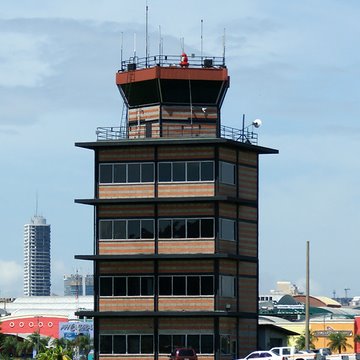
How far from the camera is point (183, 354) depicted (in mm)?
99500

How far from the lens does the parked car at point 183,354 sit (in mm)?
99375

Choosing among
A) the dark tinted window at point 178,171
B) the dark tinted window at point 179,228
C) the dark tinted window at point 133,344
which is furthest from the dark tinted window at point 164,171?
the dark tinted window at point 133,344

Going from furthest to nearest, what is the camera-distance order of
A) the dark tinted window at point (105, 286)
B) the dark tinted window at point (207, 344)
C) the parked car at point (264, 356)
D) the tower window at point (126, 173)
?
1. the dark tinted window at point (105, 286)
2. the tower window at point (126, 173)
3. the dark tinted window at point (207, 344)
4. the parked car at point (264, 356)

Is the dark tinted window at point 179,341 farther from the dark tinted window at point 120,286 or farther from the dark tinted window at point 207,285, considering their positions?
the dark tinted window at point 120,286

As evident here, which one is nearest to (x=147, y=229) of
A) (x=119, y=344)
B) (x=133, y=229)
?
(x=133, y=229)

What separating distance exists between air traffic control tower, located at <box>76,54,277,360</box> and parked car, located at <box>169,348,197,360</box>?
2142 mm

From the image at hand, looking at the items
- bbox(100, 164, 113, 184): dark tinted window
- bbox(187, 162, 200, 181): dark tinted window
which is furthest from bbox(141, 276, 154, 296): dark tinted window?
bbox(187, 162, 200, 181): dark tinted window

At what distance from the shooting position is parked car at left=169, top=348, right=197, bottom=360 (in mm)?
99375

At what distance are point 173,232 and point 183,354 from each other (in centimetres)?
959

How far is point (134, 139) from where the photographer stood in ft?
342

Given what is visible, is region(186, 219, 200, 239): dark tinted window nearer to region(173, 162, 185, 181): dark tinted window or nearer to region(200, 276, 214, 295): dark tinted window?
region(200, 276, 214, 295): dark tinted window

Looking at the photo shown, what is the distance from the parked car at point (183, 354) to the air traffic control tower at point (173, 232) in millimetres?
2142

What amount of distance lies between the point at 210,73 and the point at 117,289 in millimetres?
18742

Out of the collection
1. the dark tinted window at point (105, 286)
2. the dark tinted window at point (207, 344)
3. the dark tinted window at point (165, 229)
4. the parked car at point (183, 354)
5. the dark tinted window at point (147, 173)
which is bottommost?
the parked car at point (183, 354)
